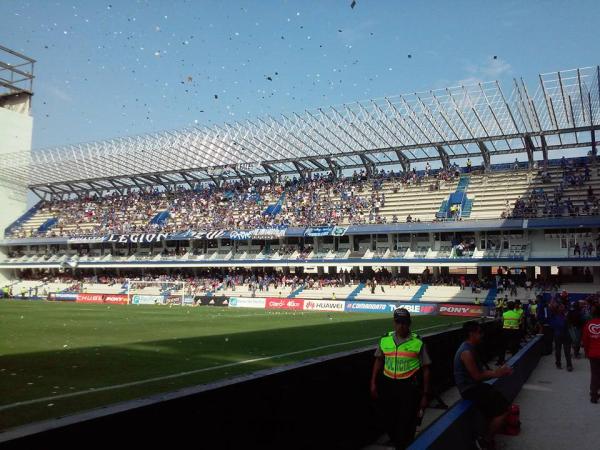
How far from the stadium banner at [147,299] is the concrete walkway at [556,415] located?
1418 inches

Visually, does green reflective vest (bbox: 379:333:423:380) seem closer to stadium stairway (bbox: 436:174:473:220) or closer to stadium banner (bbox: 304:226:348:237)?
stadium stairway (bbox: 436:174:473:220)

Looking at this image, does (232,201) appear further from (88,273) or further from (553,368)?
(553,368)

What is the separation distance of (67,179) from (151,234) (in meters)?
20.2

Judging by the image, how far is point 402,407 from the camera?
18.3 feet

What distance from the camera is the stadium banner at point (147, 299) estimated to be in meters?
44.5

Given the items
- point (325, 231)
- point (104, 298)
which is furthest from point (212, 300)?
point (325, 231)

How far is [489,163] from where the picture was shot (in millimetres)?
49562

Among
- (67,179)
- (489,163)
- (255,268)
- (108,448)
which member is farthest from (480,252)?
(67,179)

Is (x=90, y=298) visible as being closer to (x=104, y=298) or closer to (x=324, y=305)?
(x=104, y=298)

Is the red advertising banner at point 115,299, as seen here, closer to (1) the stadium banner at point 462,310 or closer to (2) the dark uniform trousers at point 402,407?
(1) the stadium banner at point 462,310

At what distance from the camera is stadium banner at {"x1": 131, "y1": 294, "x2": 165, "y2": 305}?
44.5 metres

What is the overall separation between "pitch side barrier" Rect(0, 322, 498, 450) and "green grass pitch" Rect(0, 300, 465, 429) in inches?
146

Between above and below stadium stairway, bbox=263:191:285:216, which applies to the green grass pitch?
below

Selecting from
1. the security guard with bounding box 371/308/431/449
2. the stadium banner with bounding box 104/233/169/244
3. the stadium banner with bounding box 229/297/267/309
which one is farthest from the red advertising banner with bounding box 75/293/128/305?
the security guard with bounding box 371/308/431/449
